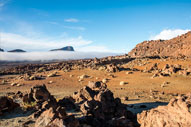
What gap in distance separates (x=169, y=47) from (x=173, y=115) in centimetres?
7073

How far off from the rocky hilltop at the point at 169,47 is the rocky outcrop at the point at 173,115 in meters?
55.3

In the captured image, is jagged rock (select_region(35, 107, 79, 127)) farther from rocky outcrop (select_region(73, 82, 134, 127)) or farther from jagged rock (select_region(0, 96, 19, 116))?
jagged rock (select_region(0, 96, 19, 116))

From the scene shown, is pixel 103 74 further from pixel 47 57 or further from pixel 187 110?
pixel 47 57

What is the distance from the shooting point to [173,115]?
521cm

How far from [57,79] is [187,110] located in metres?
26.8

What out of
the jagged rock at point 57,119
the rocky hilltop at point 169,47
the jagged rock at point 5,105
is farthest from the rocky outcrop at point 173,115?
the rocky hilltop at point 169,47

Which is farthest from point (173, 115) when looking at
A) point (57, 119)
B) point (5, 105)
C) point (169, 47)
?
point (169, 47)

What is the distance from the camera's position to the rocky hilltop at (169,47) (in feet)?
195

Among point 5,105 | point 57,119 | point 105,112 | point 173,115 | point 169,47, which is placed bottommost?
point 105,112

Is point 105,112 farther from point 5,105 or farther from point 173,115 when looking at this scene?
point 5,105

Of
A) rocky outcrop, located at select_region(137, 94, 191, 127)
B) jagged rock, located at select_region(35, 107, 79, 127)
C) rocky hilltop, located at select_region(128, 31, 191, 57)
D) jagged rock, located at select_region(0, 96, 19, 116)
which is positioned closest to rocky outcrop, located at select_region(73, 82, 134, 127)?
jagged rock, located at select_region(35, 107, 79, 127)

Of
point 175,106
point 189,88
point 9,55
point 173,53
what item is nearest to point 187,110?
point 175,106

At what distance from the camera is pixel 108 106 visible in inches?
373

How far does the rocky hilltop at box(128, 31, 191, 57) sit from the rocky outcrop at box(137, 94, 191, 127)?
55.3 m
